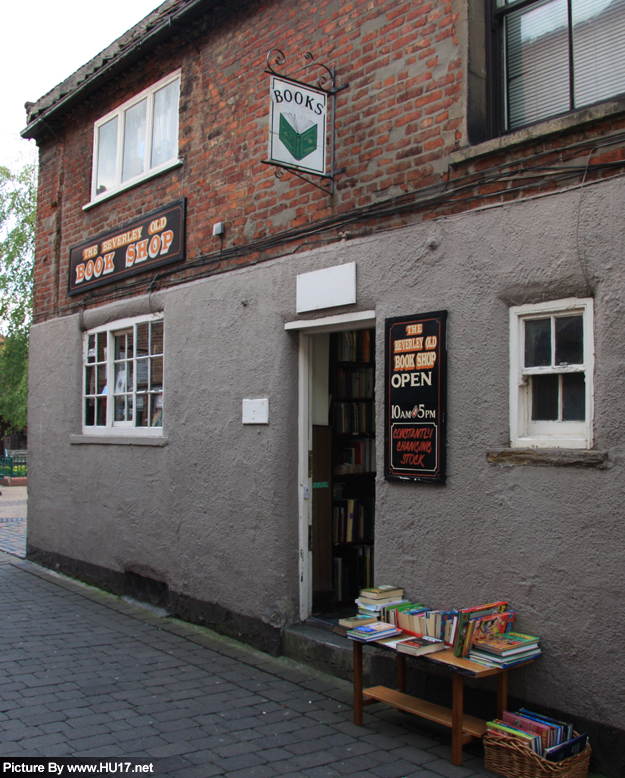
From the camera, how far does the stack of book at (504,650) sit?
405 cm

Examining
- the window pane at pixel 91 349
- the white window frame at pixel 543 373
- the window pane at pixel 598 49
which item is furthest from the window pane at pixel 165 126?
the white window frame at pixel 543 373

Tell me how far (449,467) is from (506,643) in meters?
1.17

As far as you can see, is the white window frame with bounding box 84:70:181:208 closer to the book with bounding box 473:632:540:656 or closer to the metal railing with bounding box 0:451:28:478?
the book with bounding box 473:632:540:656

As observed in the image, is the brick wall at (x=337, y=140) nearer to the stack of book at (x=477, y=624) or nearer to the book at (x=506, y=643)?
the stack of book at (x=477, y=624)

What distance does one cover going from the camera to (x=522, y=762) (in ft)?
12.6

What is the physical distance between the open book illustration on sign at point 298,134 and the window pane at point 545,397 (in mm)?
2612

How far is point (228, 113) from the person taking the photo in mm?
7250

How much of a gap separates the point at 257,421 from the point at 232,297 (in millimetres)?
1263

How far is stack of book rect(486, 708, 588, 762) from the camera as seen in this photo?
3783mm

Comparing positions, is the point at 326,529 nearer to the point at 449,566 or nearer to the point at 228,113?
the point at 449,566

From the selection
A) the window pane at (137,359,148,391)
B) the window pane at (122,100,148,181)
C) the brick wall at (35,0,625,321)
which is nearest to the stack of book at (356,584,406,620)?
the brick wall at (35,0,625,321)

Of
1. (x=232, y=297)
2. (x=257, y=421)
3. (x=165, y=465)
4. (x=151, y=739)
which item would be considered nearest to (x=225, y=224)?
(x=232, y=297)

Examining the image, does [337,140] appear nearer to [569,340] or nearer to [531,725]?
[569,340]

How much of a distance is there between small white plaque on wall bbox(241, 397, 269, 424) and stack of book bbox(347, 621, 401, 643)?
7.34 ft
